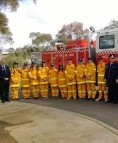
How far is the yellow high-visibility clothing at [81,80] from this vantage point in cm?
1578

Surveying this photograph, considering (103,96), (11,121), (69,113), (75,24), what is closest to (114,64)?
(103,96)

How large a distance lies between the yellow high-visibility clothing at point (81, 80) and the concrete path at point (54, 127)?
2992 mm

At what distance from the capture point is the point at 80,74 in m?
15.8

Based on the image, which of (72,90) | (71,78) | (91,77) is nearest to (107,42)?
(91,77)

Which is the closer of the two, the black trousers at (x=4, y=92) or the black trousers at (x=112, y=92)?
the black trousers at (x=112, y=92)

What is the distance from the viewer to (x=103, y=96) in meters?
15.6

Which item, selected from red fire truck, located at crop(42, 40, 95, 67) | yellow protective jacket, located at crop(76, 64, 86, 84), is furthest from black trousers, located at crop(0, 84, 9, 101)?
red fire truck, located at crop(42, 40, 95, 67)

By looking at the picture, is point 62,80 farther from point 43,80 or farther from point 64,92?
point 43,80

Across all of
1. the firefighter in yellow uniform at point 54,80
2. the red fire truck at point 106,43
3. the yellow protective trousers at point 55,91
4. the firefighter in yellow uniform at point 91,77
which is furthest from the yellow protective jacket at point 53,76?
the red fire truck at point 106,43

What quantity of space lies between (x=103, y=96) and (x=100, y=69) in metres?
1.24

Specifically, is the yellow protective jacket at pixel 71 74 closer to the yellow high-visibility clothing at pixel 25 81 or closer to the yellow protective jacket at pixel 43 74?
the yellow protective jacket at pixel 43 74

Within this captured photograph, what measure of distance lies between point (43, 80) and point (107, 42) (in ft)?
11.4

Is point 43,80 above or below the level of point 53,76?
below

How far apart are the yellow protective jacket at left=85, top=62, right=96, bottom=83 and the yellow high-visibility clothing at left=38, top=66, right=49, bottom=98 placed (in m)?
2.31
